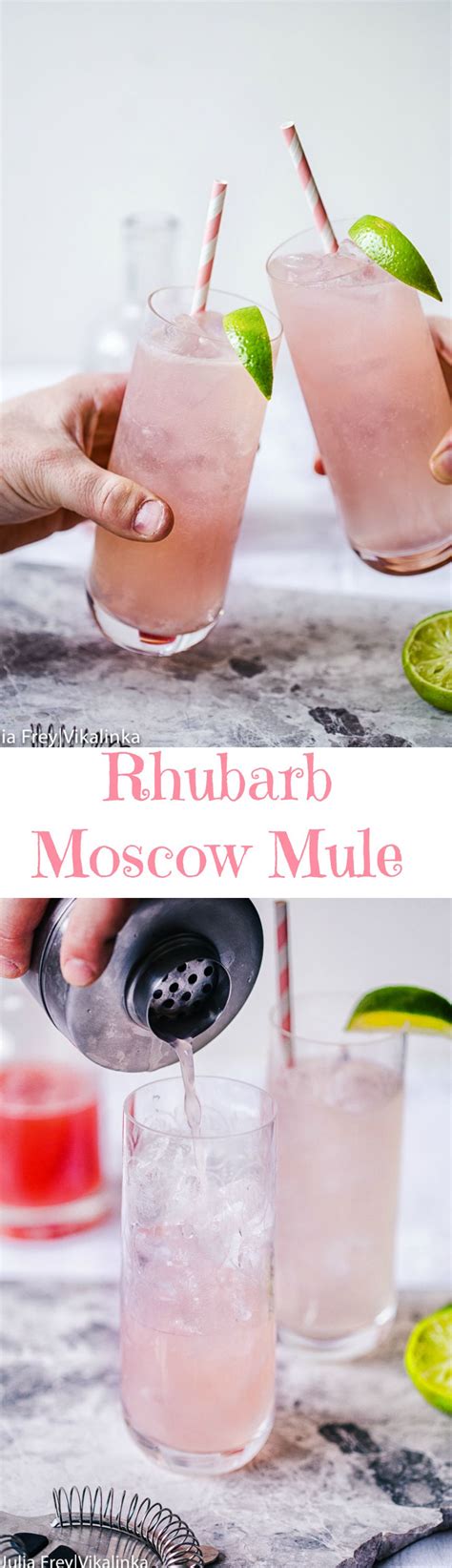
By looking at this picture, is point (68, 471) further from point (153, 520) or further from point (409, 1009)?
point (409, 1009)

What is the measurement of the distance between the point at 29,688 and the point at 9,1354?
0.67 m

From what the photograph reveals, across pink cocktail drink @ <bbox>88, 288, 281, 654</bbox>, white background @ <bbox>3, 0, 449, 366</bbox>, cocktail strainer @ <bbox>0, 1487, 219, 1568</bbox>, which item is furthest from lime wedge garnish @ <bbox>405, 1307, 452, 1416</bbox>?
white background @ <bbox>3, 0, 449, 366</bbox>

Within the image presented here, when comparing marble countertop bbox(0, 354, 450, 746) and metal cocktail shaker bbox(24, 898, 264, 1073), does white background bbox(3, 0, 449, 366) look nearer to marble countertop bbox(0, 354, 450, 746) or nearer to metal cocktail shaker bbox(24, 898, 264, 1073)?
marble countertop bbox(0, 354, 450, 746)

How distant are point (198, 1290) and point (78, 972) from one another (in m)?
0.33

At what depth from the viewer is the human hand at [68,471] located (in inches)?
44.2

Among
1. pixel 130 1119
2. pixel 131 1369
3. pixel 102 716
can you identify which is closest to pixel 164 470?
pixel 102 716

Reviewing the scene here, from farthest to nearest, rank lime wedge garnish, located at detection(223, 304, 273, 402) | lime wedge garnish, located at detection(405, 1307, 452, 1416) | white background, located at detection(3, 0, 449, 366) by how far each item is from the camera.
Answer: white background, located at detection(3, 0, 449, 366), lime wedge garnish, located at detection(405, 1307, 452, 1416), lime wedge garnish, located at detection(223, 304, 273, 402)

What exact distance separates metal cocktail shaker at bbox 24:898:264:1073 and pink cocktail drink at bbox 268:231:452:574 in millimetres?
340

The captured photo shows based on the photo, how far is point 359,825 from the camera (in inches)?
44.6

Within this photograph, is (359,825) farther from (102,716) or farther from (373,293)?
(373,293)

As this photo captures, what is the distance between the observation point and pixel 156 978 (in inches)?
41.9

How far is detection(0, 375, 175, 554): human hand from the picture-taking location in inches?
44.2

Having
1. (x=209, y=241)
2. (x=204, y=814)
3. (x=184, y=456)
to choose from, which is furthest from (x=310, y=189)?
(x=204, y=814)

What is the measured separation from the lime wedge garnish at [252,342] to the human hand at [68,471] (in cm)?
13
